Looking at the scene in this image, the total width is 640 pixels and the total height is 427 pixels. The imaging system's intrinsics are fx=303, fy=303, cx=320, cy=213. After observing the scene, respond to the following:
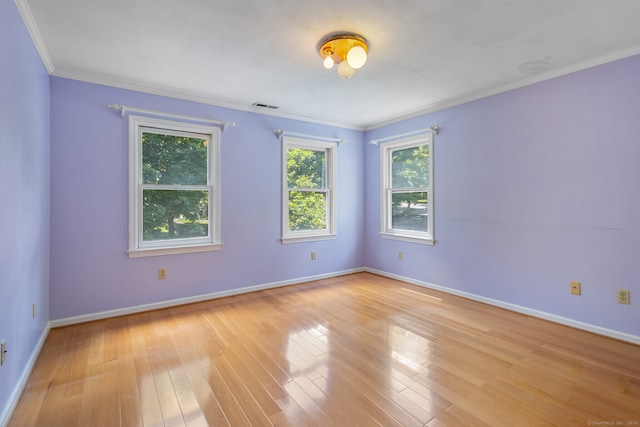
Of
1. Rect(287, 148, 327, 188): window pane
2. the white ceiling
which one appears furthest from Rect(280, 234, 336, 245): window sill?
the white ceiling

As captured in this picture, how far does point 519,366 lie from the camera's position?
222 centimetres

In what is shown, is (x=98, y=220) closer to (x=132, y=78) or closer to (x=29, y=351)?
(x=29, y=351)

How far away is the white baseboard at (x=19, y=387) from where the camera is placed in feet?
5.41

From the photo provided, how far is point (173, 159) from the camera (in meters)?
3.57

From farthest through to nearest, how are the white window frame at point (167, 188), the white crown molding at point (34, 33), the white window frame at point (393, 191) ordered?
the white window frame at point (393, 191)
the white window frame at point (167, 188)
the white crown molding at point (34, 33)

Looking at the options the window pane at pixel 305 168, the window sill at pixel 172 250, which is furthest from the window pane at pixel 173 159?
the window pane at pixel 305 168

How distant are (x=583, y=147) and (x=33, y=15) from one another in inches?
180

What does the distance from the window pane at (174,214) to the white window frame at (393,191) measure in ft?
8.80

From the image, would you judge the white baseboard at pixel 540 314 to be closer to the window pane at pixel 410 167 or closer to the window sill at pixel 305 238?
the window sill at pixel 305 238

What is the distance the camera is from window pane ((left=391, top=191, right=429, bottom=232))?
436 cm

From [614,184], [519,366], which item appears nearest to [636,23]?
[614,184]

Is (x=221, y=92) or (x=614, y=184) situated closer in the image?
(x=614, y=184)

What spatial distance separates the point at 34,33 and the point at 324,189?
3.52m

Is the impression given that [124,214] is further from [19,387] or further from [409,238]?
[409,238]
